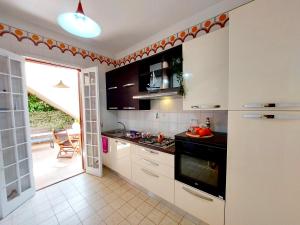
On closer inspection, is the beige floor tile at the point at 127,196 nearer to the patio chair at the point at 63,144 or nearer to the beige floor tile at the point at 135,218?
the beige floor tile at the point at 135,218

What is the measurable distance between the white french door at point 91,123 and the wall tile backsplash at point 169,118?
2.30 feet

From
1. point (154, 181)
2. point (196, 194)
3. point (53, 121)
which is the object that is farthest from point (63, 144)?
point (196, 194)

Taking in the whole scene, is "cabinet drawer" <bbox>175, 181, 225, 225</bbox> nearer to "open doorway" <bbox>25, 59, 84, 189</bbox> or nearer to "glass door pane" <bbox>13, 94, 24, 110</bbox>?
"open doorway" <bbox>25, 59, 84, 189</bbox>

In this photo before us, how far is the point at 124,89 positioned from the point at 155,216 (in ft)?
6.58

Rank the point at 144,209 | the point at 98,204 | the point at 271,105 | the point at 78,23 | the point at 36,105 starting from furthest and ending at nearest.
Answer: the point at 36,105
the point at 98,204
the point at 144,209
the point at 78,23
the point at 271,105

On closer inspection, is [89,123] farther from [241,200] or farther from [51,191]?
[241,200]

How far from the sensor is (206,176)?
1430mm

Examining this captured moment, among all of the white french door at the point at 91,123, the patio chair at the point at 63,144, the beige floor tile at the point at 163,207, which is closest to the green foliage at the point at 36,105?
the patio chair at the point at 63,144

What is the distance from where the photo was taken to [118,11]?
180 centimetres

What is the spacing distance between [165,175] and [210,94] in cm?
113

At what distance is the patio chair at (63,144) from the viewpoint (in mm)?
3754

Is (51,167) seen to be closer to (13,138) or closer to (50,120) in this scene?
(13,138)

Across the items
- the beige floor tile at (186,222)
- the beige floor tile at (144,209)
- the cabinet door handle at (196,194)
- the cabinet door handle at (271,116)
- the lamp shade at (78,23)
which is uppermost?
the lamp shade at (78,23)

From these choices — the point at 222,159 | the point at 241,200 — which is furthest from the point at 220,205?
the point at 222,159
